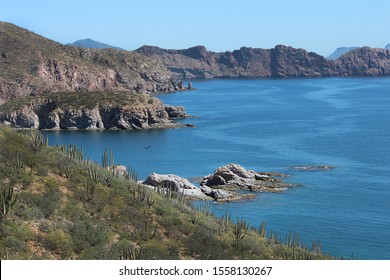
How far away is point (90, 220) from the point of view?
1147 inches

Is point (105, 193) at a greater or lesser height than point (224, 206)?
greater

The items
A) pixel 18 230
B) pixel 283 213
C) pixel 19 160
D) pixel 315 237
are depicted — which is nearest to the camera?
pixel 18 230

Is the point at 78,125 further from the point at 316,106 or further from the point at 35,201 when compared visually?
the point at 35,201

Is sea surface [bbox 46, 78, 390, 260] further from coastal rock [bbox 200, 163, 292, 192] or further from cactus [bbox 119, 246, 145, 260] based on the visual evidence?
cactus [bbox 119, 246, 145, 260]

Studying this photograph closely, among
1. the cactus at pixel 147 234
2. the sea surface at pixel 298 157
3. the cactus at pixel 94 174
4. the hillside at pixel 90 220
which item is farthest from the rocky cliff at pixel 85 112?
the cactus at pixel 147 234

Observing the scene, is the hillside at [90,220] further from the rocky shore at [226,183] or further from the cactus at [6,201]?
the rocky shore at [226,183]

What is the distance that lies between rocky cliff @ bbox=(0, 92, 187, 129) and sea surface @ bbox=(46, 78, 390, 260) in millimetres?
5575

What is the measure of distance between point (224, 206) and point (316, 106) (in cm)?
12541

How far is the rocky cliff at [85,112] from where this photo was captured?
134000 mm

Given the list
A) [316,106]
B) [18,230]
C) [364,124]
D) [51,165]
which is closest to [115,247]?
[18,230]

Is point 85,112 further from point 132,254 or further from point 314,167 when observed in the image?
point 132,254

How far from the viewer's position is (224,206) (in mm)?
67875

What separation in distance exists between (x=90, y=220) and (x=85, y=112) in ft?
361

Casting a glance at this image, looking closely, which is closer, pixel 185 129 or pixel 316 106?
pixel 185 129
